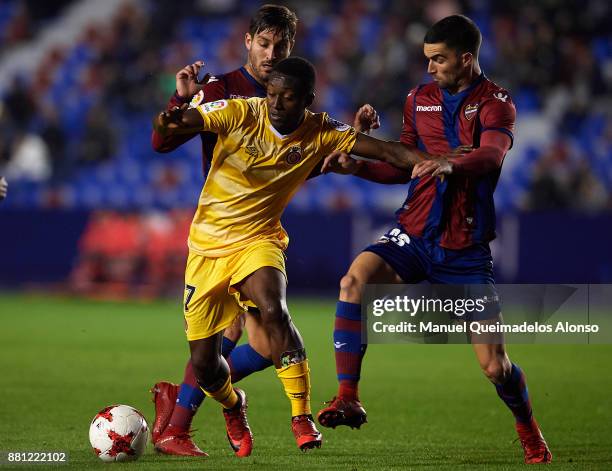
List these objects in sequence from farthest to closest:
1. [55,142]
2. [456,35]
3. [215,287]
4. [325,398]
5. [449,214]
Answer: [55,142], [325,398], [449,214], [456,35], [215,287]

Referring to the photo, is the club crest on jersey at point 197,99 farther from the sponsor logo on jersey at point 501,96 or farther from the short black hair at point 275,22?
the sponsor logo on jersey at point 501,96

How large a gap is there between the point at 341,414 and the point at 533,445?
3.96 feet

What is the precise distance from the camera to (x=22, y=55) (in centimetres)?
2391

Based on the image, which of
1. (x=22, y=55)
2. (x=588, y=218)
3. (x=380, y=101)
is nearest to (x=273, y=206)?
(x=588, y=218)

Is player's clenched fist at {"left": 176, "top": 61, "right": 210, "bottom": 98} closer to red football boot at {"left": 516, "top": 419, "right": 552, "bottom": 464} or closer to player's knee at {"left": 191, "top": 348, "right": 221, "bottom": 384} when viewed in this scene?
player's knee at {"left": 191, "top": 348, "right": 221, "bottom": 384}

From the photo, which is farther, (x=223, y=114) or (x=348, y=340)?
(x=348, y=340)

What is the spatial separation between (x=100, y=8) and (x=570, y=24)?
33.1 ft

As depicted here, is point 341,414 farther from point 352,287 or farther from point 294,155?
point 294,155

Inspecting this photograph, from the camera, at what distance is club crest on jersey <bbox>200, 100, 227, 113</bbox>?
5.96m

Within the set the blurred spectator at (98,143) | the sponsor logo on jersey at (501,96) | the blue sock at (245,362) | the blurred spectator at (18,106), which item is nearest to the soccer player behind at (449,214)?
the sponsor logo on jersey at (501,96)

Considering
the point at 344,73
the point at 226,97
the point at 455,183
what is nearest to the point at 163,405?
the point at 226,97

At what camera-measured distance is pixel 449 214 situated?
6.44 meters

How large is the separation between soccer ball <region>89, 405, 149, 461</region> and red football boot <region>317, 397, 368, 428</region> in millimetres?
1026

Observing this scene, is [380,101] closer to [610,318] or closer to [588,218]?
[588,218]
